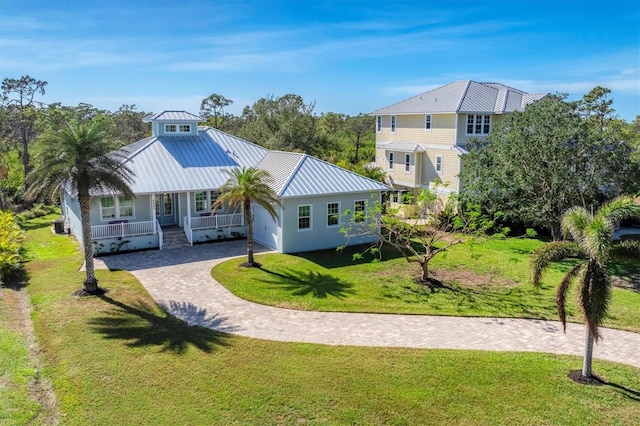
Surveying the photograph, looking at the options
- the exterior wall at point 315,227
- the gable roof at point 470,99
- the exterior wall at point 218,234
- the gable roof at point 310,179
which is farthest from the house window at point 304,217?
the gable roof at point 470,99

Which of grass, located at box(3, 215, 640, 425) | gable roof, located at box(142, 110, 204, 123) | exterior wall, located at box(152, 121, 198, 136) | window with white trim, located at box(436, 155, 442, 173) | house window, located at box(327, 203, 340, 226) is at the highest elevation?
gable roof, located at box(142, 110, 204, 123)

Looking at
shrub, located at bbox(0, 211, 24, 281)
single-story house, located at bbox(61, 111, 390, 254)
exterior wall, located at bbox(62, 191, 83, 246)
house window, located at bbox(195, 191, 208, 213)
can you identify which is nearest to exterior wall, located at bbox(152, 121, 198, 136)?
single-story house, located at bbox(61, 111, 390, 254)

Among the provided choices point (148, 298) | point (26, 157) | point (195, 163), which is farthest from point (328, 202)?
point (26, 157)

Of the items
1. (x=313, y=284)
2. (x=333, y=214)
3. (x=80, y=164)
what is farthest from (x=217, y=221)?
(x=80, y=164)

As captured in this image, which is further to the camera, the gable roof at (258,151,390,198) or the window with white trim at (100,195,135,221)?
the window with white trim at (100,195,135,221)

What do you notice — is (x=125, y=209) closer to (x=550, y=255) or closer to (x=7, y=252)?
(x=7, y=252)

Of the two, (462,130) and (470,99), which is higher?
(470,99)

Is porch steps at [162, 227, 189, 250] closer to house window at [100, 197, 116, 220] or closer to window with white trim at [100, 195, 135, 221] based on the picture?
window with white trim at [100, 195, 135, 221]
